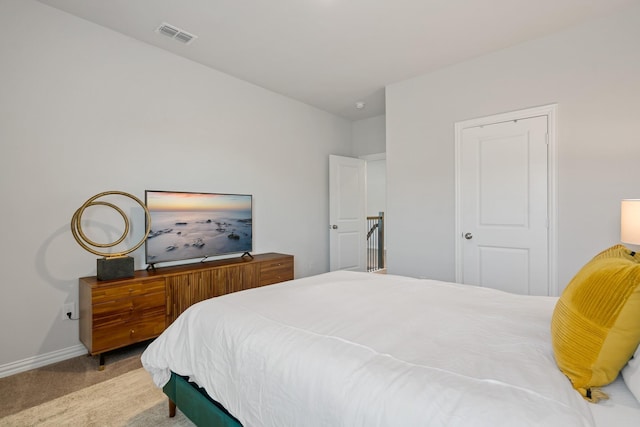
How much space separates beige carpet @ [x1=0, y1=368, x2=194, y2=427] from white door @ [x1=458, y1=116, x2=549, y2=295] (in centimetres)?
303

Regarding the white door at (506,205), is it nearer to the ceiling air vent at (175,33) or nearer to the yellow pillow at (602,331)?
the yellow pillow at (602,331)

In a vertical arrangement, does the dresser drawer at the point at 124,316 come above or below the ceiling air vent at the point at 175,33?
below

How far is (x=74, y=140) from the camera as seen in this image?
2.69 metres

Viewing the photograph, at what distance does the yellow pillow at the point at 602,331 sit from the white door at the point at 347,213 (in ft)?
13.6

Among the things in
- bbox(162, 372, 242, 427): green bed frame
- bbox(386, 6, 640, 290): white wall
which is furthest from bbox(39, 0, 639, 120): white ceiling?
bbox(162, 372, 242, 427): green bed frame

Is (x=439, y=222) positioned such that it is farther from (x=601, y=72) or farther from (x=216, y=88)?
(x=216, y=88)

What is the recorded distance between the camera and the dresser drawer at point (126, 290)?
2.41 m

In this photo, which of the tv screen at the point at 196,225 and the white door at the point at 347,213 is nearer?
the tv screen at the point at 196,225

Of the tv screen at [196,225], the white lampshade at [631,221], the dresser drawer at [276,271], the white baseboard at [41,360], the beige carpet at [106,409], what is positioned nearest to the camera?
the beige carpet at [106,409]

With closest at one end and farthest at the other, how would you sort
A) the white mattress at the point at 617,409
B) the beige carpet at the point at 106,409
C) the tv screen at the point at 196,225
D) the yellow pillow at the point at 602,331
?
the white mattress at the point at 617,409 < the yellow pillow at the point at 602,331 < the beige carpet at the point at 106,409 < the tv screen at the point at 196,225

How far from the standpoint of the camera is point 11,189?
2.40m

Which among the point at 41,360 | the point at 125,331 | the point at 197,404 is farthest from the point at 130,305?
the point at 197,404

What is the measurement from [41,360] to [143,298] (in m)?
0.88

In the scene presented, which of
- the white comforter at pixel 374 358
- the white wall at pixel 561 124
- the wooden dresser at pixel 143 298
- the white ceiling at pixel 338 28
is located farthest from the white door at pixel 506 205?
the wooden dresser at pixel 143 298
